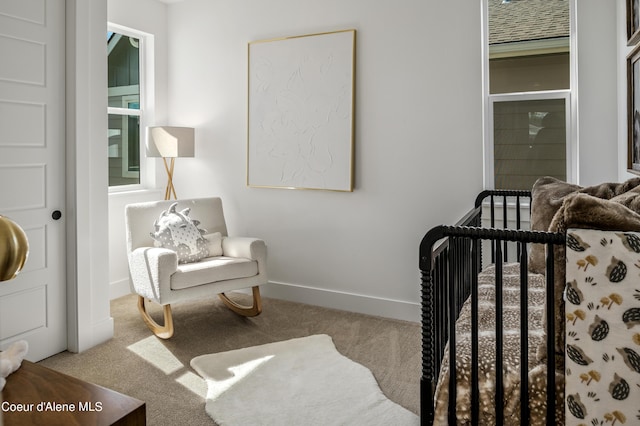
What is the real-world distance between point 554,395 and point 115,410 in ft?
4.07

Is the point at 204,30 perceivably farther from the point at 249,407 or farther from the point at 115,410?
the point at 115,410

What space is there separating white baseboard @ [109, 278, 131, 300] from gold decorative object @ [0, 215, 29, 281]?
3.67 m

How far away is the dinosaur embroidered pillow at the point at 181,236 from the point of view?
333cm

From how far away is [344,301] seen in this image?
3.82m

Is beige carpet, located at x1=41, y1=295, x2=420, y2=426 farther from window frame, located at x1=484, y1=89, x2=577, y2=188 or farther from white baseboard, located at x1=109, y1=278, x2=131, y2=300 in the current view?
window frame, located at x1=484, y1=89, x2=577, y2=188

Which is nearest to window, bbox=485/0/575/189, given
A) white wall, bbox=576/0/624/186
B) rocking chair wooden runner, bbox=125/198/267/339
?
white wall, bbox=576/0/624/186

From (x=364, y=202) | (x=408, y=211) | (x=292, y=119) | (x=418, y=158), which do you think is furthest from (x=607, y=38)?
(x=292, y=119)

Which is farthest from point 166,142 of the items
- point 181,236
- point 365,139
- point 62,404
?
point 62,404

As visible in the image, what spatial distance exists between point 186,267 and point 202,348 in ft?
1.75

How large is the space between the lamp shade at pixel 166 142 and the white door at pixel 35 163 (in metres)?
1.08

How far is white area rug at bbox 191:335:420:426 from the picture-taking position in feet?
7.25

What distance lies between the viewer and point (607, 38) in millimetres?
2871

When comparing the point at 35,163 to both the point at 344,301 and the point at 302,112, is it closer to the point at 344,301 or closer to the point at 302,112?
the point at 302,112

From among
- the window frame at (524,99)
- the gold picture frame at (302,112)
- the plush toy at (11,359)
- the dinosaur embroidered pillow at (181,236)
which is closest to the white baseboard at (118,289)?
the dinosaur embroidered pillow at (181,236)
